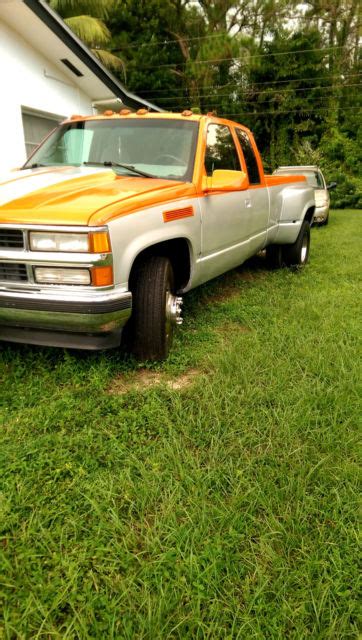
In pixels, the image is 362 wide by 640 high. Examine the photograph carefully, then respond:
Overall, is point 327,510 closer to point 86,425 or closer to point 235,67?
point 86,425

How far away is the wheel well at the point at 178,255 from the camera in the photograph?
347 cm

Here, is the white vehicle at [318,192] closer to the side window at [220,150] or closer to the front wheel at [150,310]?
the side window at [220,150]

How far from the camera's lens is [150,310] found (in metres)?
3.19

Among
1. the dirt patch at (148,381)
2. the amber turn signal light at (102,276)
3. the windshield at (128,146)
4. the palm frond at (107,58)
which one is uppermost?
the palm frond at (107,58)

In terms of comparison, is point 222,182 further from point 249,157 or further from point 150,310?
point 249,157

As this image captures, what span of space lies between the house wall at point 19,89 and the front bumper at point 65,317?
625 centimetres

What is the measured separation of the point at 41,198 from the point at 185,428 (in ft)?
5.37

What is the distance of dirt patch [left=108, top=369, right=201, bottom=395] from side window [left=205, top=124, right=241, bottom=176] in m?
1.81

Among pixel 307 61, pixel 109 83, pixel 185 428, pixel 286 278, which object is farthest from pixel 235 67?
pixel 185 428

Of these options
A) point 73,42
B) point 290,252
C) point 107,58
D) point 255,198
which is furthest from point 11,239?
point 107,58

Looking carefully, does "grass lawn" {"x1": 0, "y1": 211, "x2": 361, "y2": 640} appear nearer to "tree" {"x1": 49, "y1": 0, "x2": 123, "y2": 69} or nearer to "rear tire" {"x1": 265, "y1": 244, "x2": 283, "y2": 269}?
"rear tire" {"x1": 265, "y1": 244, "x2": 283, "y2": 269}

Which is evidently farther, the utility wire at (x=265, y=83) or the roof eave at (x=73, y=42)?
the utility wire at (x=265, y=83)

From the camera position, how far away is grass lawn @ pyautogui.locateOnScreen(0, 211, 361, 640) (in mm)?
1606

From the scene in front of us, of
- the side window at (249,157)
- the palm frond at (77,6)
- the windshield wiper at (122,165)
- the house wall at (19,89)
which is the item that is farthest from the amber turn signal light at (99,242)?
the palm frond at (77,6)
